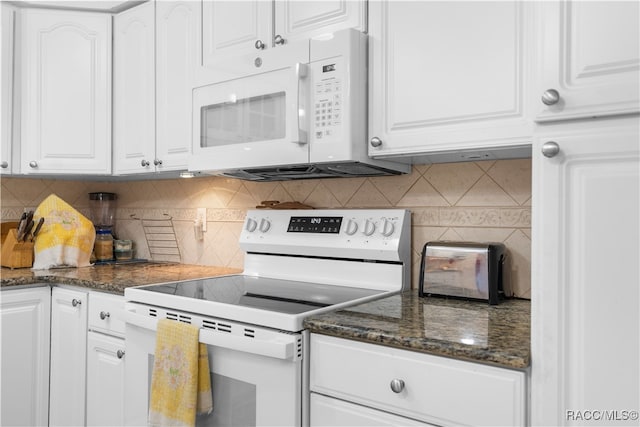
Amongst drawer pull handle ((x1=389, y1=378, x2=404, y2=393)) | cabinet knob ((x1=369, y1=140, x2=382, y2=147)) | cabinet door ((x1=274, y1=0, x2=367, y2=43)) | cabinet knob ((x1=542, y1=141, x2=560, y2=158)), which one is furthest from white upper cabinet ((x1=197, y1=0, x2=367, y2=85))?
drawer pull handle ((x1=389, y1=378, x2=404, y2=393))

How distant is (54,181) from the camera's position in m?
2.92

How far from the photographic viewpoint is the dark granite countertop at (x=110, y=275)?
206 cm

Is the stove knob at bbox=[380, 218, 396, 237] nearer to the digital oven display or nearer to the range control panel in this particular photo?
the range control panel

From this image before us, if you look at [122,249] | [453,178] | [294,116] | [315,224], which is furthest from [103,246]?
[453,178]

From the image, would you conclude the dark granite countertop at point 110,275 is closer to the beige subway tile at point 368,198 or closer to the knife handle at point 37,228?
the knife handle at point 37,228

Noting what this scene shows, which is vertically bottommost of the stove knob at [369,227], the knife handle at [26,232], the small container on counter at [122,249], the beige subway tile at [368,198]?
the small container on counter at [122,249]

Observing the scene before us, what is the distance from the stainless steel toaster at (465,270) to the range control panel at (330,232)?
154 mm

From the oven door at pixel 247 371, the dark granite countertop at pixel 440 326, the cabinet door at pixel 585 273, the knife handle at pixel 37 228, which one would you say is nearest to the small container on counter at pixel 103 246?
the knife handle at pixel 37 228

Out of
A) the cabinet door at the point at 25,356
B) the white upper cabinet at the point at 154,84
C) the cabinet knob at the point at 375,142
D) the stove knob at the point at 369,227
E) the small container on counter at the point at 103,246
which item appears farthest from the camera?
the small container on counter at the point at 103,246

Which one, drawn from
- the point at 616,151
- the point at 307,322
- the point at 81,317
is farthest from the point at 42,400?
the point at 616,151

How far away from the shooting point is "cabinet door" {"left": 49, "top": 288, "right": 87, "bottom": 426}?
7.07 feet

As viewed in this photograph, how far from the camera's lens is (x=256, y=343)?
4.54ft

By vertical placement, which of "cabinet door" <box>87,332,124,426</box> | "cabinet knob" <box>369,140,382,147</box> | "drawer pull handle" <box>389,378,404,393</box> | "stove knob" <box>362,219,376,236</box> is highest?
"cabinet knob" <box>369,140,382,147</box>

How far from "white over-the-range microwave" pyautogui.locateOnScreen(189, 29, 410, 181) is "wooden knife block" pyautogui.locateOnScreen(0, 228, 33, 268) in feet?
3.48
